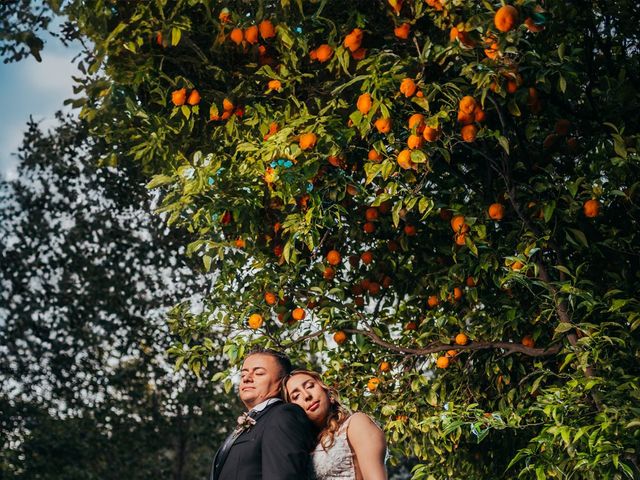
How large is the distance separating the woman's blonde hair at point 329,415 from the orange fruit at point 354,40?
2070mm

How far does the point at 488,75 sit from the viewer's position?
4281mm

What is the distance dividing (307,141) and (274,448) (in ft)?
6.57

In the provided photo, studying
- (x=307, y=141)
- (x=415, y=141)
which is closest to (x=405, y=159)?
(x=415, y=141)

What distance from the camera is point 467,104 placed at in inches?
181

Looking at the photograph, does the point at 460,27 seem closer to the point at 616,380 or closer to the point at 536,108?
the point at 536,108

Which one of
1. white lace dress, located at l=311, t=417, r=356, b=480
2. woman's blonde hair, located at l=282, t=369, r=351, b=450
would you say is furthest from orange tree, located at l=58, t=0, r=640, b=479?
white lace dress, located at l=311, t=417, r=356, b=480

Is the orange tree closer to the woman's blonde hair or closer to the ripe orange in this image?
the ripe orange

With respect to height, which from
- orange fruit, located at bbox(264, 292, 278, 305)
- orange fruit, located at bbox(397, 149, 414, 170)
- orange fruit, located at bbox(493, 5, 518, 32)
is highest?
orange fruit, located at bbox(493, 5, 518, 32)

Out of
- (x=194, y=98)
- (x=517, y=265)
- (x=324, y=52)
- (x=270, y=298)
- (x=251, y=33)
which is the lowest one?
(x=517, y=265)

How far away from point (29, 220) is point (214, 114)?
8.32 meters

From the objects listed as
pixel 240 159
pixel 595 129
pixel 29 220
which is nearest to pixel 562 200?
pixel 595 129

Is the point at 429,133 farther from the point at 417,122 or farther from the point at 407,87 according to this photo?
the point at 407,87

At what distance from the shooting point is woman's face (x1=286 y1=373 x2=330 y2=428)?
355 cm

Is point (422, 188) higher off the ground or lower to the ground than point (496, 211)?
higher
